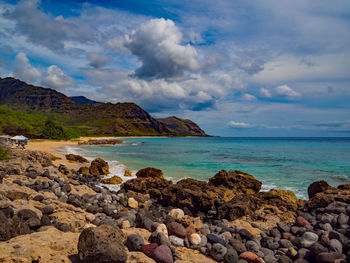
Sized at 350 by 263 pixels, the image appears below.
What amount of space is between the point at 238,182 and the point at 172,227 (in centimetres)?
739

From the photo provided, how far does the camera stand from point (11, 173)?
10.1m

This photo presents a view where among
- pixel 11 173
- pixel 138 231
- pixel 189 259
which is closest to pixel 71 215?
pixel 138 231

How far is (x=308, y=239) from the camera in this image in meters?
5.66

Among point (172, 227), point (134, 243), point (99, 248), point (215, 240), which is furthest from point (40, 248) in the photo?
point (215, 240)

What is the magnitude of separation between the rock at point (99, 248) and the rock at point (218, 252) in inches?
88.4

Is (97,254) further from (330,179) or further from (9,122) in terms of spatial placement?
(9,122)

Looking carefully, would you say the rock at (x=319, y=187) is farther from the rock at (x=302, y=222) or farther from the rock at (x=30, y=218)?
the rock at (x=30, y=218)

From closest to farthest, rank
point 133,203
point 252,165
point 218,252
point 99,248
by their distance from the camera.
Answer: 1. point 99,248
2. point 218,252
3. point 133,203
4. point 252,165

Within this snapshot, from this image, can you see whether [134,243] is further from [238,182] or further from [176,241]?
[238,182]

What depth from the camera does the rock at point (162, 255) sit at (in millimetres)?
4266

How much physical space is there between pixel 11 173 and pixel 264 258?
10.8 m

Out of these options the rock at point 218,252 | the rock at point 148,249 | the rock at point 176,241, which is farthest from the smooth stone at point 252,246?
the rock at point 148,249

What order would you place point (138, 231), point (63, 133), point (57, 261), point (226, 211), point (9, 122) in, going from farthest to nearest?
point (63, 133)
point (9, 122)
point (226, 211)
point (138, 231)
point (57, 261)

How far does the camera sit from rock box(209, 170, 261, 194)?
12.0 meters
